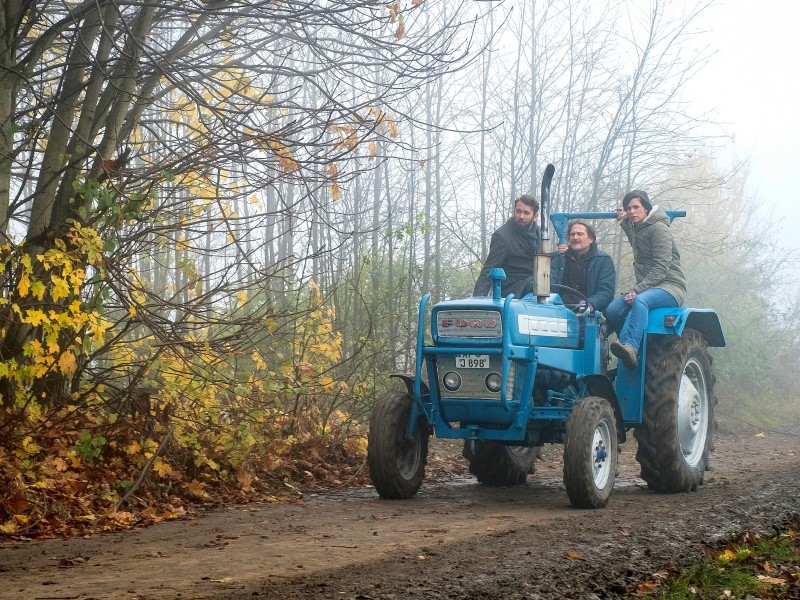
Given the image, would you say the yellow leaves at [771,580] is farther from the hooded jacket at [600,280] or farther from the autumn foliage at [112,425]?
the autumn foliage at [112,425]

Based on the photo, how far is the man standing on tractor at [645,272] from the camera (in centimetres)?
828

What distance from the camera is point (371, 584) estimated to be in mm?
4348

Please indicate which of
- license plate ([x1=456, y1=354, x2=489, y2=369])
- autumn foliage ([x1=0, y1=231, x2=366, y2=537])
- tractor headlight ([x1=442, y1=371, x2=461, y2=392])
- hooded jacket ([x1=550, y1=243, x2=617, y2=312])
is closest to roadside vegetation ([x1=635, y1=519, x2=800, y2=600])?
license plate ([x1=456, y1=354, x2=489, y2=369])

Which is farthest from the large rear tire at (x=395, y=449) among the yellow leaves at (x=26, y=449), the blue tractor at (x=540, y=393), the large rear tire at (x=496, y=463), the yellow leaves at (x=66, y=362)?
the yellow leaves at (x=26, y=449)

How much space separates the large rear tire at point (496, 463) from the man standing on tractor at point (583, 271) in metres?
1.47

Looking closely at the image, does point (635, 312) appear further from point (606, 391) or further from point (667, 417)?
point (667, 417)

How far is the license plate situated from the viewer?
7.41 meters

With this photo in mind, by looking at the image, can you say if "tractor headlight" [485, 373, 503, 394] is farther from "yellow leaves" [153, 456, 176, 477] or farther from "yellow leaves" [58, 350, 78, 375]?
"yellow leaves" [58, 350, 78, 375]

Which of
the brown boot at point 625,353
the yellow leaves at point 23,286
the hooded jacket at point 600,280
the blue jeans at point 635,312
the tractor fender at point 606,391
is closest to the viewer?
the yellow leaves at point 23,286

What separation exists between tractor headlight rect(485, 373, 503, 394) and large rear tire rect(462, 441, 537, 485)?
155 centimetres

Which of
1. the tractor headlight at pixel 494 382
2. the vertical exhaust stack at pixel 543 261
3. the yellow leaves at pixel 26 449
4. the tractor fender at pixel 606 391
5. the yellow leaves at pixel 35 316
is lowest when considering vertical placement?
the yellow leaves at pixel 26 449

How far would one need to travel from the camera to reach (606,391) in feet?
26.6

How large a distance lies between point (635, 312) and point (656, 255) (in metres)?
0.64

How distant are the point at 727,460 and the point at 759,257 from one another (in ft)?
50.6
